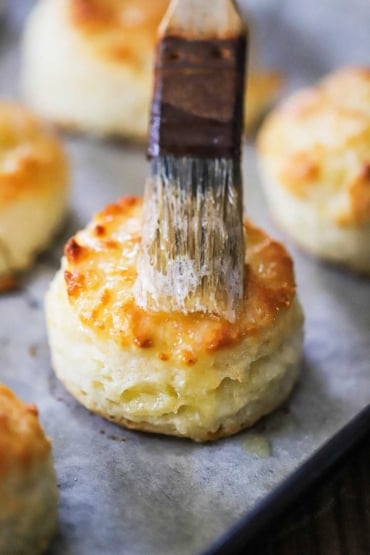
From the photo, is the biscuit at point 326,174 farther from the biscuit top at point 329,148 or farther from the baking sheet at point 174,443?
the baking sheet at point 174,443

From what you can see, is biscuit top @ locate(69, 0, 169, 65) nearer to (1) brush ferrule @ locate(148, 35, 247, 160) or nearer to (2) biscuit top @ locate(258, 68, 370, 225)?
(2) biscuit top @ locate(258, 68, 370, 225)

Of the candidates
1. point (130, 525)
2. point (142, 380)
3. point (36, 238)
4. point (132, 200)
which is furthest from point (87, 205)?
point (130, 525)

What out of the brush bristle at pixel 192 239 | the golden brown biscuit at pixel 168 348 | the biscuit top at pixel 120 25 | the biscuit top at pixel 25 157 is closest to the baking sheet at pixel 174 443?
the golden brown biscuit at pixel 168 348

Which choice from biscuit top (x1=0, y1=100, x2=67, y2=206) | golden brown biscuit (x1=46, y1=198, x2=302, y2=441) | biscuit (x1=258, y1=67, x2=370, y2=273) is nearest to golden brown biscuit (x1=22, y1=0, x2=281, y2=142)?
biscuit top (x1=0, y1=100, x2=67, y2=206)

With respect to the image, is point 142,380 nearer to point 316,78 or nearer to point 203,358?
point 203,358

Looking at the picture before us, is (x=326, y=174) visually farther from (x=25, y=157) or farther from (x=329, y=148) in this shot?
(x=25, y=157)

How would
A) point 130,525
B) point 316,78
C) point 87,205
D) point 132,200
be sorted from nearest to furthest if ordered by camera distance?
1. point 130,525
2. point 132,200
3. point 87,205
4. point 316,78
